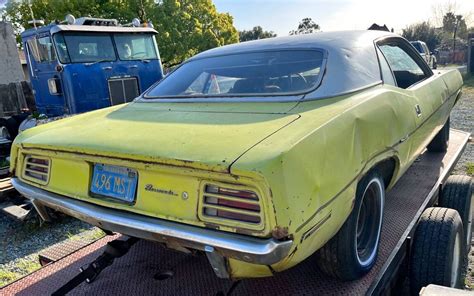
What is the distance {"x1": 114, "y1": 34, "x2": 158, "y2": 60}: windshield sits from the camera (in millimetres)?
7000

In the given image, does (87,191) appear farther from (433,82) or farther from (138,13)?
(138,13)

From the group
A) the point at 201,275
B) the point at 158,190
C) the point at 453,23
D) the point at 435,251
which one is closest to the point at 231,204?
the point at 158,190

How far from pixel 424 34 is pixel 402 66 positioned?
1722 inches

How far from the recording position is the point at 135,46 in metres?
7.25

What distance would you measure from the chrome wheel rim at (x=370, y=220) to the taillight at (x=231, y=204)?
0.93 meters

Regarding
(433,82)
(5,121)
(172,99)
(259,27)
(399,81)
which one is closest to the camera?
(172,99)

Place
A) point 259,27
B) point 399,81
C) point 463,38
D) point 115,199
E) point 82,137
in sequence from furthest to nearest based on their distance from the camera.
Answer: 1. point 259,27
2. point 463,38
3. point 399,81
4. point 82,137
5. point 115,199

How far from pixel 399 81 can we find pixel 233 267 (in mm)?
2141

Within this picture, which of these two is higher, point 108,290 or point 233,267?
point 233,267

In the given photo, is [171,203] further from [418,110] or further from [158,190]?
[418,110]

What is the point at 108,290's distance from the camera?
2188 millimetres

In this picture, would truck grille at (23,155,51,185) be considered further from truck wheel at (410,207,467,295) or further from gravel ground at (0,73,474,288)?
truck wheel at (410,207,467,295)

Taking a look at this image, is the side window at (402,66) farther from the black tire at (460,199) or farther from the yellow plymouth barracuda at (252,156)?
the black tire at (460,199)

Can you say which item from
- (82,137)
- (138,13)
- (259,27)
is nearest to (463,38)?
(259,27)
